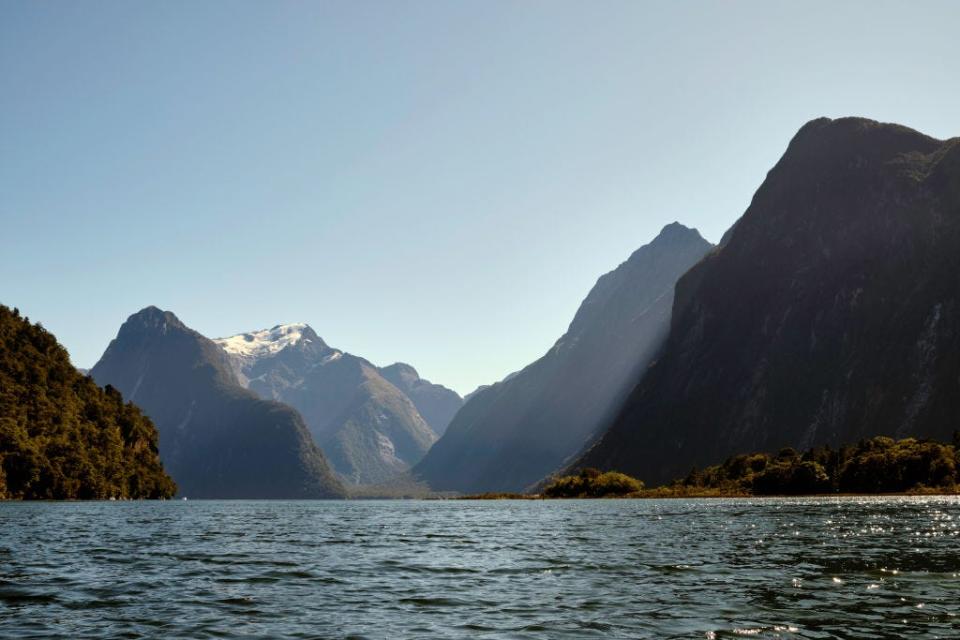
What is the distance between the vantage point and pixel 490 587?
3164 centimetres

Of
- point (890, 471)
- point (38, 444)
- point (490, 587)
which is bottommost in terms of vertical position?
point (890, 471)

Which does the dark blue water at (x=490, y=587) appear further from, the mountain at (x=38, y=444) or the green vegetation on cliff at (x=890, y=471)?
the green vegetation on cliff at (x=890, y=471)

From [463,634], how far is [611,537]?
40812 millimetres

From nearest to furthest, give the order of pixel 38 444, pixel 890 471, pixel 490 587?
pixel 490 587 → pixel 38 444 → pixel 890 471

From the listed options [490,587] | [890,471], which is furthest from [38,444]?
[890,471]

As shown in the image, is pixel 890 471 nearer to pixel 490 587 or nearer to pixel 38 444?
pixel 490 587

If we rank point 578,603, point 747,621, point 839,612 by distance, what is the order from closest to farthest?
point 747,621, point 839,612, point 578,603

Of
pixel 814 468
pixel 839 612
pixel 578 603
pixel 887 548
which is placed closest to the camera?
pixel 839 612

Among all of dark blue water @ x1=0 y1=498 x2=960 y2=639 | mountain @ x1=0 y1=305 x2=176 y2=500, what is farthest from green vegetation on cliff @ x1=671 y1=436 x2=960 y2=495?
mountain @ x1=0 y1=305 x2=176 y2=500

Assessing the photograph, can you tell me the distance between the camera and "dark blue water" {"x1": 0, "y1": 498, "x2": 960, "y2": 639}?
891 inches

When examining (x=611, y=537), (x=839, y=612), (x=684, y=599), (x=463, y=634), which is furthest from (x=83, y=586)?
(x=611, y=537)

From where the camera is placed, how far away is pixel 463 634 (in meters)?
21.7

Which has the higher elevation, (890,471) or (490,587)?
(490,587)

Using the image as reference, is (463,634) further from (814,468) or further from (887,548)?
(814,468)
